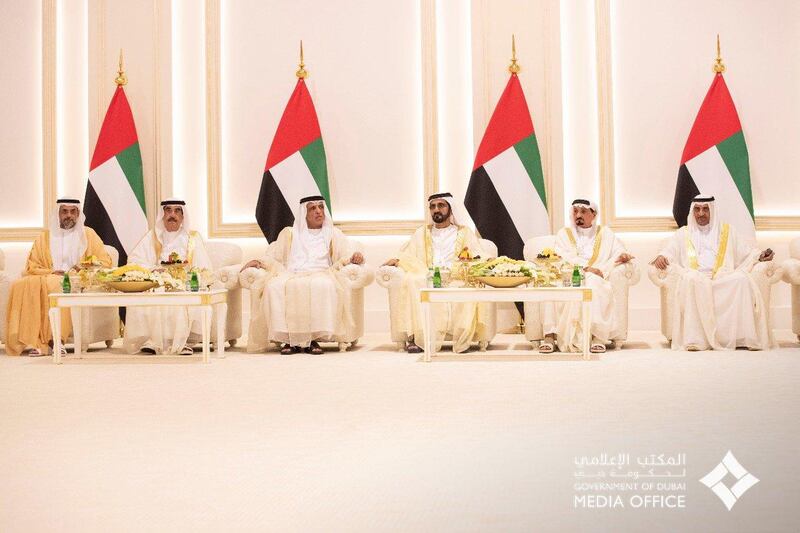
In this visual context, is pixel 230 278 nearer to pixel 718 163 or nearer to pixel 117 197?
pixel 117 197

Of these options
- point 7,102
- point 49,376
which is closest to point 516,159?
point 49,376

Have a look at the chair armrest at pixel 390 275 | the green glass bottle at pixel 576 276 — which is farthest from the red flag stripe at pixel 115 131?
the green glass bottle at pixel 576 276

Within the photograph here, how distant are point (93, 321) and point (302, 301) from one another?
1849mm

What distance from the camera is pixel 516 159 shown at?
28.5ft

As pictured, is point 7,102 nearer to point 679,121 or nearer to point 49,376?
point 49,376

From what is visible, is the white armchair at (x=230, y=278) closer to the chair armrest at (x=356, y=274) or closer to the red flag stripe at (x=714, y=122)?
the chair armrest at (x=356, y=274)

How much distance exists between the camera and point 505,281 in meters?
6.56

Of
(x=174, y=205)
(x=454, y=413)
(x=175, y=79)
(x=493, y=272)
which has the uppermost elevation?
(x=175, y=79)

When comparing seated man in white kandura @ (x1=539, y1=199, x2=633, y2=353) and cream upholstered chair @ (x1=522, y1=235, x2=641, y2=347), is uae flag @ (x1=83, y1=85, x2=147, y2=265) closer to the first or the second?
cream upholstered chair @ (x1=522, y1=235, x2=641, y2=347)

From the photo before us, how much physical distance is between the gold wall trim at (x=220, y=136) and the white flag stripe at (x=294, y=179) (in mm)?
470

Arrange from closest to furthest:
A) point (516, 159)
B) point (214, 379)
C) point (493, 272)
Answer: point (214, 379), point (493, 272), point (516, 159)

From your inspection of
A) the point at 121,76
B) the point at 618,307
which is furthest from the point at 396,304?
the point at 121,76

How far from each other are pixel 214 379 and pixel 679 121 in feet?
18.0

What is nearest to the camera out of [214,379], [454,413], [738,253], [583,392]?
[454,413]
